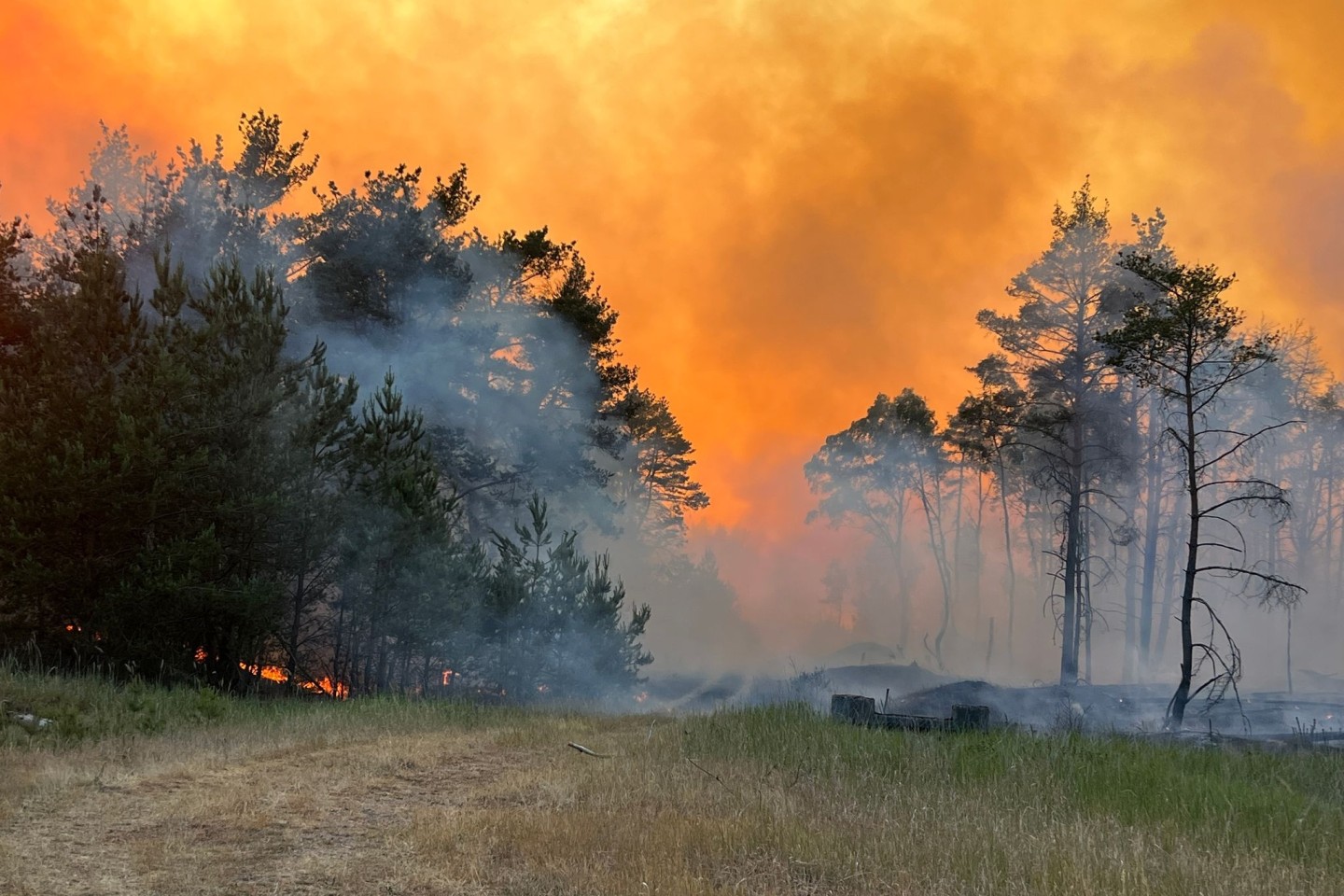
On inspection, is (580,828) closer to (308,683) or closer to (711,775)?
(711,775)

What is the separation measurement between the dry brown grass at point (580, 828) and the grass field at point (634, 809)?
4cm

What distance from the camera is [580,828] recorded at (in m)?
8.22

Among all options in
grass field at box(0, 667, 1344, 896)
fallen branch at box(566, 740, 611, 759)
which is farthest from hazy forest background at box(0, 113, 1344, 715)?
fallen branch at box(566, 740, 611, 759)

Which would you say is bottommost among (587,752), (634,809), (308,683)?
(308,683)

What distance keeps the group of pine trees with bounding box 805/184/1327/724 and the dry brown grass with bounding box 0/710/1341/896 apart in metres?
8.15

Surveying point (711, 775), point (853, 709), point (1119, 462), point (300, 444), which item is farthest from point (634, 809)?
point (1119, 462)

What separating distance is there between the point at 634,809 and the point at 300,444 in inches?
540

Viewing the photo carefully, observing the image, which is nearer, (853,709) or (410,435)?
(853,709)

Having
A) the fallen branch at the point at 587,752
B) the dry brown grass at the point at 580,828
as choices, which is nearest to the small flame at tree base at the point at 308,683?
the dry brown grass at the point at 580,828

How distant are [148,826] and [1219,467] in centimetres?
5365

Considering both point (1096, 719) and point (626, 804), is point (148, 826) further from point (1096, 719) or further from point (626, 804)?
point (1096, 719)

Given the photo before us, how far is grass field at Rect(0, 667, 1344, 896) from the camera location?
7.07 m

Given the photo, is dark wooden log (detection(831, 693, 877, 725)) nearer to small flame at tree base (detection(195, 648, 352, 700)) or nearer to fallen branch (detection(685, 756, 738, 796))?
fallen branch (detection(685, 756, 738, 796))

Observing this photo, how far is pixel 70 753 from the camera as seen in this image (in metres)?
11.6
